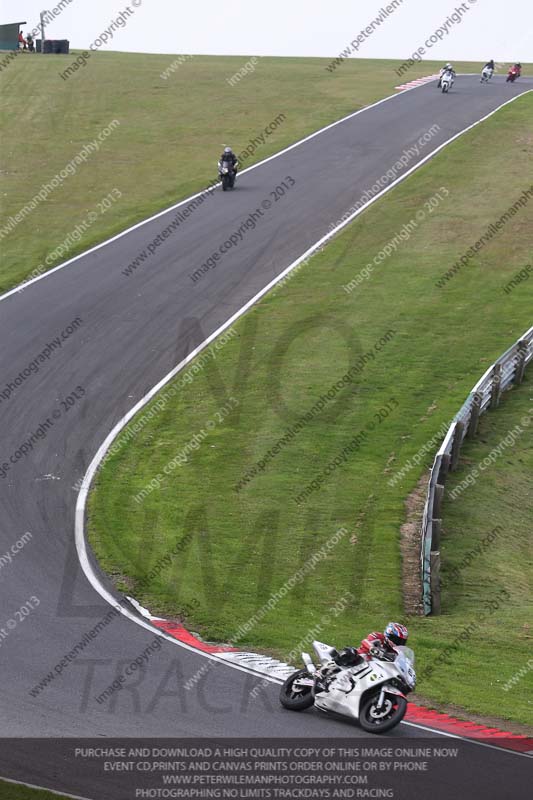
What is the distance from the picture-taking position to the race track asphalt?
38.2ft

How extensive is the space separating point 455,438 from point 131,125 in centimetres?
3315

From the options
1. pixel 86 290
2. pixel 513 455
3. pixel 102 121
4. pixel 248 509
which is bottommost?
pixel 513 455

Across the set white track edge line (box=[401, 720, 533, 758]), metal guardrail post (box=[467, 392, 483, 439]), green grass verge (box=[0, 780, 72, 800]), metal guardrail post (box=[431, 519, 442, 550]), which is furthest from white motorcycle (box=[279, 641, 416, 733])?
metal guardrail post (box=[467, 392, 483, 439])

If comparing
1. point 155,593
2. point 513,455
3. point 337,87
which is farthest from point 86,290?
point 337,87

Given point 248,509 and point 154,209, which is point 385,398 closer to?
point 248,509

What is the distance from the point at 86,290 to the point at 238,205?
30.7 ft

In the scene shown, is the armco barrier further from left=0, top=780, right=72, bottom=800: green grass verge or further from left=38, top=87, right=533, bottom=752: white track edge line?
left=0, top=780, right=72, bottom=800: green grass verge

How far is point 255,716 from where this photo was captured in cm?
1175

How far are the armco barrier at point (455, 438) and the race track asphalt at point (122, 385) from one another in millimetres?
4818

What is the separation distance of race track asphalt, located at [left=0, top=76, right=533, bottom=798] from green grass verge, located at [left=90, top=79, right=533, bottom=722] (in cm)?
110

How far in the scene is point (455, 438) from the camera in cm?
2177

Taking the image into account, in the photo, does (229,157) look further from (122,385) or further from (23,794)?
(23,794)

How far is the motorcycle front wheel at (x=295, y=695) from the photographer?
39.3 feet

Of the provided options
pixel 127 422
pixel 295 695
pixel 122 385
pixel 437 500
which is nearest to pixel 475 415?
pixel 437 500
